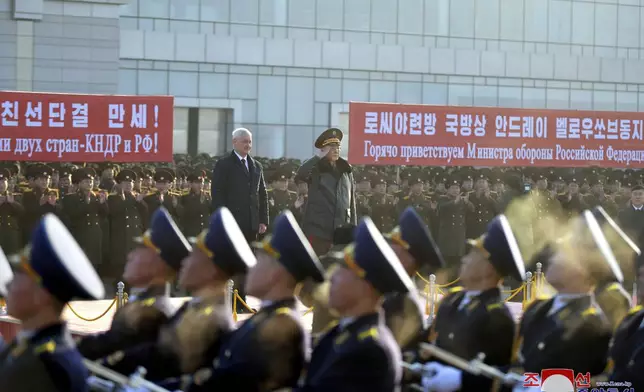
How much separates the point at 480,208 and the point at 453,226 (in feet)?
2.38

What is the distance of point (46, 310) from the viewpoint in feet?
17.4

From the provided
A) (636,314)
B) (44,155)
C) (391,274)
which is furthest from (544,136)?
(391,274)

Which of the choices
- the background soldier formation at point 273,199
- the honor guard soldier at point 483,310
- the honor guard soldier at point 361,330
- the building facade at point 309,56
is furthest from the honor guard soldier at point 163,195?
the building facade at point 309,56

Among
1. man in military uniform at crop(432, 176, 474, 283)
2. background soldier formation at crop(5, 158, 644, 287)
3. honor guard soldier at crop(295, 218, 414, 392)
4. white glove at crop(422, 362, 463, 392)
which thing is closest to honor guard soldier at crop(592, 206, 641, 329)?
white glove at crop(422, 362, 463, 392)

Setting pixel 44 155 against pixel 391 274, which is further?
pixel 44 155

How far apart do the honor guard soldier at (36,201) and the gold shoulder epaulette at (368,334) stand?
1058cm

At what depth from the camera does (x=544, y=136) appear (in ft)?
63.4

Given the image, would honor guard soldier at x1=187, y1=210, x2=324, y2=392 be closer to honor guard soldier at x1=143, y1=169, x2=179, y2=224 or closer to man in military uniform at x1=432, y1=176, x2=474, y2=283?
honor guard soldier at x1=143, y1=169, x2=179, y2=224

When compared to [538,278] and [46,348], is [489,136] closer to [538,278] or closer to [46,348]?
[538,278]

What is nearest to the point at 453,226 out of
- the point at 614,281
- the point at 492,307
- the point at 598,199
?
the point at 598,199

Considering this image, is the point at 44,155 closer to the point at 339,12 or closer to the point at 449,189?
the point at 449,189

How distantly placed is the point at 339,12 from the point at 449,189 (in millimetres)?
28422

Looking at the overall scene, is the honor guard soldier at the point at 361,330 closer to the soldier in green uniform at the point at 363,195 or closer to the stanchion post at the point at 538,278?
the stanchion post at the point at 538,278

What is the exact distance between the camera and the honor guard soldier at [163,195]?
16609 millimetres
